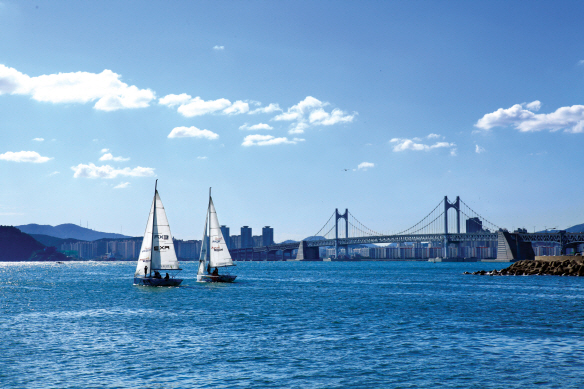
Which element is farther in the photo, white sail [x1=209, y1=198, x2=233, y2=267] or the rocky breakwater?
the rocky breakwater

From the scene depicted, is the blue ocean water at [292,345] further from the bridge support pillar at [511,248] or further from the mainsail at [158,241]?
the bridge support pillar at [511,248]

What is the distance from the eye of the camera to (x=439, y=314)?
101 feet

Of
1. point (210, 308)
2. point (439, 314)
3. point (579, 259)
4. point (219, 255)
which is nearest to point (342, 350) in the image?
point (439, 314)

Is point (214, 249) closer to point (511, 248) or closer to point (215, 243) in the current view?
point (215, 243)

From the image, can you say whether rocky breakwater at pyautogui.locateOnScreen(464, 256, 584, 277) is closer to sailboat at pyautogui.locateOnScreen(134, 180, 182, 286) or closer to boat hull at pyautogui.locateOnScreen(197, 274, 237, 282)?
boat hull at pyautogui.locateOnScreen(197, 274, 237, 282)

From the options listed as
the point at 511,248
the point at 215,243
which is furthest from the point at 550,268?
the point at 511,248

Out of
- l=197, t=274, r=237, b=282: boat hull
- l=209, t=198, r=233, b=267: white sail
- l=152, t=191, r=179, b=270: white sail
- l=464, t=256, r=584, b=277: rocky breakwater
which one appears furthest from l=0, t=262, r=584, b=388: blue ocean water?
l=464, t=256, r=584, b=277: rocky breakwater

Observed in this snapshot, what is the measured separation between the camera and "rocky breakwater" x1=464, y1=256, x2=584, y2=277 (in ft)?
243

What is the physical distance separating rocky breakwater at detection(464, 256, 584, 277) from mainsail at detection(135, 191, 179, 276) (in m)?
53.1

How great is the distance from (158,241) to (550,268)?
57196 millimetres

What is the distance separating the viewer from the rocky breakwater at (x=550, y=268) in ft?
243

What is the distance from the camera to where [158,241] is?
4662 cm

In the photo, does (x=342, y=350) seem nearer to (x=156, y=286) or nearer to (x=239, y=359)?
(x=239, y=359)

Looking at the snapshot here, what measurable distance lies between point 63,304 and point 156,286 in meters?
12.6
